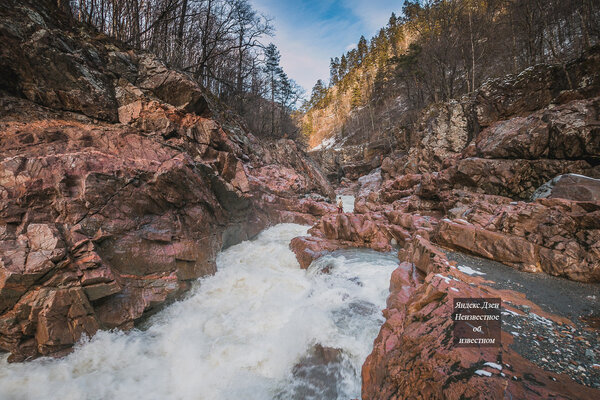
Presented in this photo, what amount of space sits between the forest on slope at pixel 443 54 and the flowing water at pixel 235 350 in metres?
16.8

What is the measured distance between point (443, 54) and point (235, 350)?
29.0m

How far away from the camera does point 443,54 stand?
71.9 feet

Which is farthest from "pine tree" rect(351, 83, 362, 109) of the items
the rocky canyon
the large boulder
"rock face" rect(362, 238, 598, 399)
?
"rock face" rect(362, 238, 598, 399)

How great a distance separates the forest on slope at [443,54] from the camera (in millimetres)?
16281

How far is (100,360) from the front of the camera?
4.32 metres

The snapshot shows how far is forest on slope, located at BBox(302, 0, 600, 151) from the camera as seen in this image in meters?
16.3

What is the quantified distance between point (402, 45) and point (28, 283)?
5985 cm

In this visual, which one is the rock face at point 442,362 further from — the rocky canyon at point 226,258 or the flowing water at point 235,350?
the flowing water at point 235,350

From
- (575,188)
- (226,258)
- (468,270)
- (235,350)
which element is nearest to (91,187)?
(226,258)

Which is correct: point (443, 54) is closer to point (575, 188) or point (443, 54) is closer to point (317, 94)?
point (575, 188)

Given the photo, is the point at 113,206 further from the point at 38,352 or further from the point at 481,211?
the point at 481,211

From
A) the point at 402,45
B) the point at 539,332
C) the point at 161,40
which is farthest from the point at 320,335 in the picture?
the point at 402,45

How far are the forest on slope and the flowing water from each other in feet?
55.1

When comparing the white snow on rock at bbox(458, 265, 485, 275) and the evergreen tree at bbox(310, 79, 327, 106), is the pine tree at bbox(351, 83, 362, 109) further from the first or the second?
the white snow on rock at bbox(458, 265, 485, 275)
